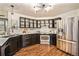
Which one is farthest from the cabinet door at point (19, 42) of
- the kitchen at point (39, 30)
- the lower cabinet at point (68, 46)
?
the lower cabinet at point (68, 46)

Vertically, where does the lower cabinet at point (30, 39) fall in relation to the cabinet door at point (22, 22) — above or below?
below

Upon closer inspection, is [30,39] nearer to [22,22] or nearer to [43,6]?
[22,22]

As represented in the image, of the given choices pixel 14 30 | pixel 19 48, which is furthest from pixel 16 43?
pixel 14 30

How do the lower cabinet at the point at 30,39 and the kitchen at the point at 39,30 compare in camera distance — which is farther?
the lower cabinet at the point at 30,39

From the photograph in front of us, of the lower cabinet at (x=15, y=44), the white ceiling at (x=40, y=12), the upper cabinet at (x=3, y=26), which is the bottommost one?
the lower cabinet at (x=15, y=44)

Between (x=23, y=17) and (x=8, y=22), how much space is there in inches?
9.8

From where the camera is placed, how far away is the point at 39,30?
1850 mm

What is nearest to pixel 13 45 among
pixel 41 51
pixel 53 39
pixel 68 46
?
pixel 41 51

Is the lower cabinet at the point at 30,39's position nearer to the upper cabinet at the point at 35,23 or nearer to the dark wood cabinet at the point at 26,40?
the dark wood cabinet at the point at 26,40

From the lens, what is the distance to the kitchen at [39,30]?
175cm

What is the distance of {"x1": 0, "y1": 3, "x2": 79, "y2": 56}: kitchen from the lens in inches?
68.7

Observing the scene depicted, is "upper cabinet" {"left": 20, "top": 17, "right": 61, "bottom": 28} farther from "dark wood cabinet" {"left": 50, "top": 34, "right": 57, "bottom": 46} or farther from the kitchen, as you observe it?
"dark wood cabinet" {"left": 50, "top": 34, "right": 57, "bottom": 46}

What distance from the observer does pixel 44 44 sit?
1.85 meters

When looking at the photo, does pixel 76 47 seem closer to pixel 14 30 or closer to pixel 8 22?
pixel 14 30
